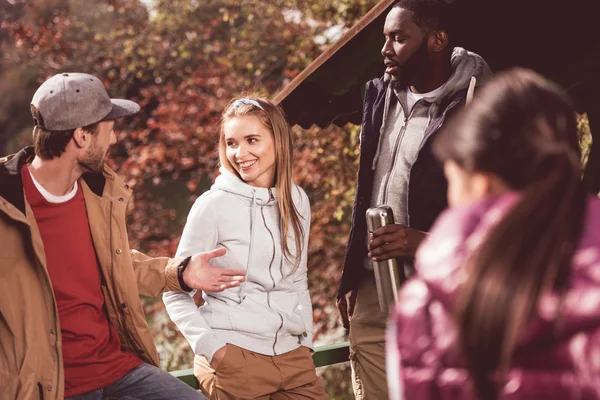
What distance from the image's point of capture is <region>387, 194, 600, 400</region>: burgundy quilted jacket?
1496 millimetres

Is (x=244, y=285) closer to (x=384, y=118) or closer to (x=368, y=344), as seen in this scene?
(x=368, y=344)

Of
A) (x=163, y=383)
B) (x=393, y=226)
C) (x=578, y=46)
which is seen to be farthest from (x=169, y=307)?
(x=578, y=46)

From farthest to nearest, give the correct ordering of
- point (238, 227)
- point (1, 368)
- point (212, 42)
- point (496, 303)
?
point (212, 42)
point (238, 227)
point (1, 368)
point (496, 303)

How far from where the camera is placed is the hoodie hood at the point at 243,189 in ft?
11.0

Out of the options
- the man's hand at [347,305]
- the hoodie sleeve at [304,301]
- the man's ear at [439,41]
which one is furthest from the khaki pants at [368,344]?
the man's ear at [439,41]

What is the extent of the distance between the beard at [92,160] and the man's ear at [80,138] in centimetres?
3

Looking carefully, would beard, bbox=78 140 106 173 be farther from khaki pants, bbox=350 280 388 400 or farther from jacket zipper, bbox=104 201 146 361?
khaki pants, bbox=350 280 388 400

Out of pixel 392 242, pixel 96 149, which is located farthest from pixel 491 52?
pixel 96 149

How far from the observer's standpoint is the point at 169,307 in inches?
129

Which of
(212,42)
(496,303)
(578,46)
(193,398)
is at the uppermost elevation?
(212,42)

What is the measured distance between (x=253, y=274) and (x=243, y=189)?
13.9 inches

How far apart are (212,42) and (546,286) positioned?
874 centimetres

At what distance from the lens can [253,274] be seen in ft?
10.6

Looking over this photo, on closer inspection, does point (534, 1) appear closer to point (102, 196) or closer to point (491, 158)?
point (102, 196)
